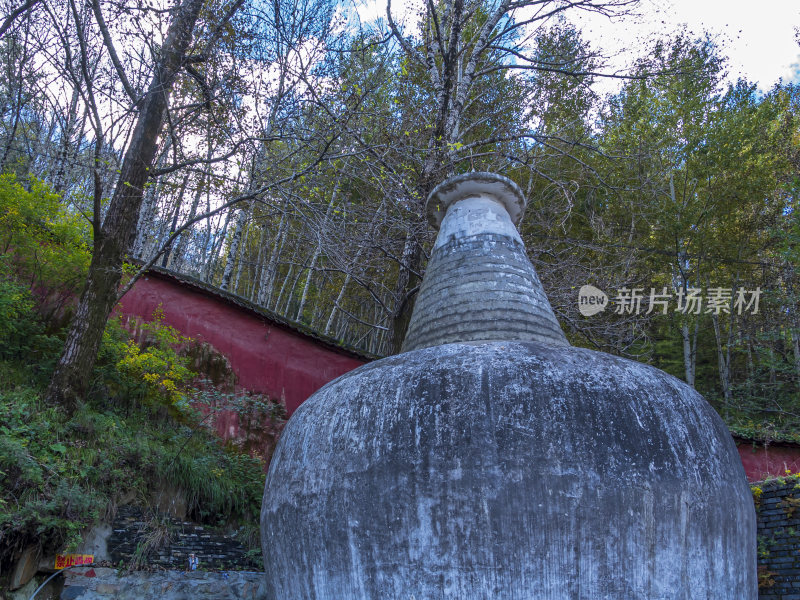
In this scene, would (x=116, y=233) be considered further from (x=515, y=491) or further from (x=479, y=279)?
(x=515, y=491)

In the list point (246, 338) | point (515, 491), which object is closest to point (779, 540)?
point (515, 491)

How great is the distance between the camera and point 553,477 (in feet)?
11.0

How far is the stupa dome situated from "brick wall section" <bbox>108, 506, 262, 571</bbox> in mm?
3110

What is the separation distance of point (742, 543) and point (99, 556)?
6093 millimetres

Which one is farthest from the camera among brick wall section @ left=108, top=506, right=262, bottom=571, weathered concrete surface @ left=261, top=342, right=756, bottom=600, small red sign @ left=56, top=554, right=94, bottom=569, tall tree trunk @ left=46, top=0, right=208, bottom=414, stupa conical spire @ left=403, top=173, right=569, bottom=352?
Result: tall tree trunk @ left=46, top=0, right=208, bottom=414

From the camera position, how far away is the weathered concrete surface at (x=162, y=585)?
6.06 m

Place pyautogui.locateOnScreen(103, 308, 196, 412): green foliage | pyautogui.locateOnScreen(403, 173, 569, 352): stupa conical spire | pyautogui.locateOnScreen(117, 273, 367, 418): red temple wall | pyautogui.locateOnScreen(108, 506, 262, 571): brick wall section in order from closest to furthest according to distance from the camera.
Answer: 1. pyautogui.locateOnScreen(403, 173, 569, 352): stupa conical spire
2. pyautogui.locateOnScreen(108, 506, 262, 571): brick wall section
3. pyautogui.locateOnScreen(103, 308, 196, 412): green foliage
4. pyautogui.locateOnScreen(117, 273, 367, 418): red temple wall

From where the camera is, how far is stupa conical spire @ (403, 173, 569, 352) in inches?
187

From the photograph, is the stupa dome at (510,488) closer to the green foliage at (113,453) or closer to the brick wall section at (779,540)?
the green foliage at (113,453)

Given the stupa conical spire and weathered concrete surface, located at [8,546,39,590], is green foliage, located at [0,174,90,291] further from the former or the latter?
the stupa conical spire

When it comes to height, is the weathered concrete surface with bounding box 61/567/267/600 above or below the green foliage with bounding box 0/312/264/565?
below

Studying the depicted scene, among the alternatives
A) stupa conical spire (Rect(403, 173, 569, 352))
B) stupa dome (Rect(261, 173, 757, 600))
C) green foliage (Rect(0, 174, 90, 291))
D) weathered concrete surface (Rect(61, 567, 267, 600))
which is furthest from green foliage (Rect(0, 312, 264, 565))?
stupa conical spire (Rect(403, 173, 569, 352))

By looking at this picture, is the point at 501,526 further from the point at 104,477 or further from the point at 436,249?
the point at 104,477

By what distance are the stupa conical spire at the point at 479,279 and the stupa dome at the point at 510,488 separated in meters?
0.53
